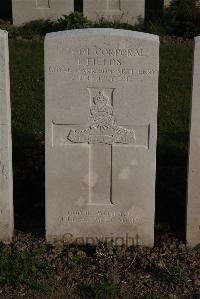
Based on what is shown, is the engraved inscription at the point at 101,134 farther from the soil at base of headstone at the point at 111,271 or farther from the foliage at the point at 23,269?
the foliage at the point at 23,269

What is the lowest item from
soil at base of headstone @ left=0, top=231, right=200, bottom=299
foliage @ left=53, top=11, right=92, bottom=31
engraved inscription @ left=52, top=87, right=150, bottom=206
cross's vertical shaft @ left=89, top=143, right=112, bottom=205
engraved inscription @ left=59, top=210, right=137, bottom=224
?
soil at base of headstone @ left=0, top=231, right=200, bottom=299

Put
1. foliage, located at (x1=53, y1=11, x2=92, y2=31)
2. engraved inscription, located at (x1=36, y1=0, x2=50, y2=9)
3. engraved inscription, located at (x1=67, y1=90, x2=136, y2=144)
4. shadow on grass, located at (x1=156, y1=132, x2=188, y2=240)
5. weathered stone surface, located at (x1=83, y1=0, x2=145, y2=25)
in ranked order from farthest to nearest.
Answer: engraved inscription, located at (x1=36, y1=0, x2=50, y2=9), weathered stone surface, located at (x1=83, y1=0, x2=145, y2=25), foliage, located at (x1=53, y1=11, x2=92, y2=31), shadow on grass, located at (x1=156, y1=132, x2=188, y2=240), engraved inscription, located at (x1=67, y1=90, x2=136, y2=144)

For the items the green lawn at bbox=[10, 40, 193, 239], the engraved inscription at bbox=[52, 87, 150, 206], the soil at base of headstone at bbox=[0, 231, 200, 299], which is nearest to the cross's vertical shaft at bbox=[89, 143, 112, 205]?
the engraved inscription at bbox=[52, 87, 150, 206]

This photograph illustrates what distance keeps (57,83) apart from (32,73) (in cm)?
506

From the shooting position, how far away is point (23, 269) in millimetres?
5367

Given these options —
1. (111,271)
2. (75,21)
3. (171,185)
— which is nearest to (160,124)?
(171,185)

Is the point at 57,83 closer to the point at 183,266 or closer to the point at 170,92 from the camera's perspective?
the point at 183,266

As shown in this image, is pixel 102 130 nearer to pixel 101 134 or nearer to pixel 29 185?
pixel 101 134

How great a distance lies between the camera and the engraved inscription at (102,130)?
17.9 feet

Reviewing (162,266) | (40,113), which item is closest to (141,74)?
(162,266)

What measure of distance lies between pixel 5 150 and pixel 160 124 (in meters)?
3.29

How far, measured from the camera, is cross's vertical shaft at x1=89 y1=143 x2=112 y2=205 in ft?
18.6

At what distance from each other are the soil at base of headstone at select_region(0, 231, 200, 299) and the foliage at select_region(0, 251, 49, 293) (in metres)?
0.02

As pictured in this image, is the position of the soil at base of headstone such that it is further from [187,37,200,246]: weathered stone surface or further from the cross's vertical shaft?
the cross's vertical shaft
